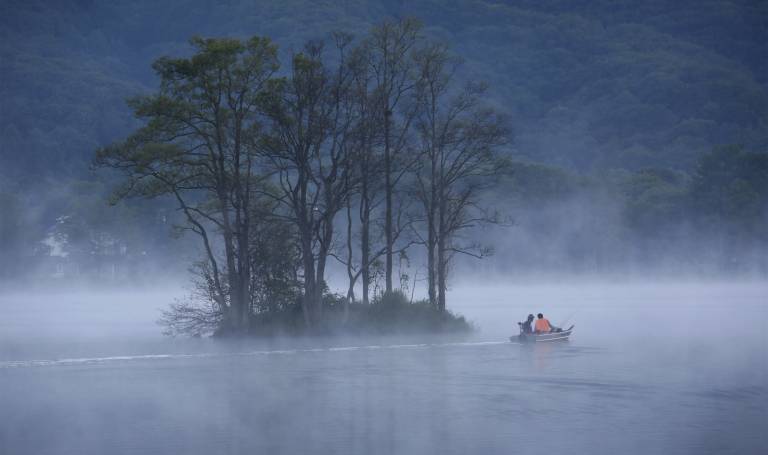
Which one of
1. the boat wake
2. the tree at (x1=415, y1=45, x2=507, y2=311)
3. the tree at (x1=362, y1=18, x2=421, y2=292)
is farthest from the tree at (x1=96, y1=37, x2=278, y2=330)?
the tree at (x1=415, y1=45, x2=507, y2=311)

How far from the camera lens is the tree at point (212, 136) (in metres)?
39.7

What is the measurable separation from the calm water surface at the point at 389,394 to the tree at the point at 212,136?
3.87 meters

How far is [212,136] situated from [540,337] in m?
15.4

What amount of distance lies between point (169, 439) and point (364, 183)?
22.8m

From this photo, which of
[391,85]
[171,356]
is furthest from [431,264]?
[171,356]

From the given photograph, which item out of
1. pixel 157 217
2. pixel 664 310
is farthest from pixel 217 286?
pixel 157 217

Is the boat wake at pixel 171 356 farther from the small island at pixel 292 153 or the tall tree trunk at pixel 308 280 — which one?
the small island at pixel 292 153

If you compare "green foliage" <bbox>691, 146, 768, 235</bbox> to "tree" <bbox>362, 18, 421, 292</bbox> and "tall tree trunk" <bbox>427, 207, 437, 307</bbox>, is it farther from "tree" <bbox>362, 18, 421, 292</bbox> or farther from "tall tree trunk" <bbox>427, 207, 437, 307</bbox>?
"tree" <bbox>362, 18, 421, 292</bbox>

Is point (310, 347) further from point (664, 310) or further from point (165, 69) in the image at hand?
point (664, 310)

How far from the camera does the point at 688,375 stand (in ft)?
108

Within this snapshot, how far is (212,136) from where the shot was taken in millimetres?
40750

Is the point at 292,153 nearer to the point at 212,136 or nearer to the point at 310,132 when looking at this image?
the point at 310,132

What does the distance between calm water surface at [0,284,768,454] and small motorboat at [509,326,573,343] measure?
1.29ft

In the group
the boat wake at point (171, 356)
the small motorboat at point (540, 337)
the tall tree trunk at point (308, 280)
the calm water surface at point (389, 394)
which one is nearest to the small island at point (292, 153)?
the tall tree trunk at point (308, 280)
